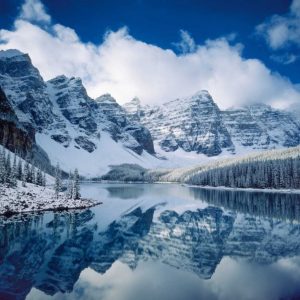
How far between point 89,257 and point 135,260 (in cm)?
394

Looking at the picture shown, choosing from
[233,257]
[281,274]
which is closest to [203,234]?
[233,257]

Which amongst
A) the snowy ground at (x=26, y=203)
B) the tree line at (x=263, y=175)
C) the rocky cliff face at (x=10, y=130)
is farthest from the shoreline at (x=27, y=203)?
the rocky cliff face at (x=10, y=130)

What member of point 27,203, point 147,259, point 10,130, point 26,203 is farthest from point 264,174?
point 147,259

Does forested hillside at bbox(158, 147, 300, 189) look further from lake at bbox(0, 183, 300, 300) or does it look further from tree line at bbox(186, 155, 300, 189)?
lake at bbox(0, 183, 300, 300)

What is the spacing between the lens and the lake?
2181 centimetres

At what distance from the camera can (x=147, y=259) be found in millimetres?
30547

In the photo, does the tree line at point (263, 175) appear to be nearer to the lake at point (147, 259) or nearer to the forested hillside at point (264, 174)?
the forested hillside at point (264, 174)

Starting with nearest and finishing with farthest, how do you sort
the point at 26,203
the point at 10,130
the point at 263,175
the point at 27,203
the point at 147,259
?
the point at 147,259 < the point at 26,203 < the point at 27,203 < the point at 263,175 < the point at 10,130

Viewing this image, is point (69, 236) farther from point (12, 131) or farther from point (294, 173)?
point (12, 131)

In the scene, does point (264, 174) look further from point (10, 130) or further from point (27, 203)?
point (10, 130)

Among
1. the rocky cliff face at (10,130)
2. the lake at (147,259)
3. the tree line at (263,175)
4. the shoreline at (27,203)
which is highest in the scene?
the rocky cliff face at (10,130)

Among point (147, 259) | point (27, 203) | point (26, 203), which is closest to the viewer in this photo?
point (147, 259)

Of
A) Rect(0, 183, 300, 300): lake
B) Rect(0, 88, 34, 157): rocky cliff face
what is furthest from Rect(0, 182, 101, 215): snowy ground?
Rect(0, 88, 34, 157): rocky cliff face

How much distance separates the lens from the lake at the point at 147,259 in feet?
71.6
